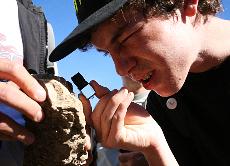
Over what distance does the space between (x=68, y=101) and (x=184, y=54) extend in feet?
4.82

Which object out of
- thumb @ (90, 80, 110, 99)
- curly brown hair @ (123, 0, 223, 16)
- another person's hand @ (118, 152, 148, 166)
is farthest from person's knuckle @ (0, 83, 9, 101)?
another person's hand @ (118, 152, 148, 166)

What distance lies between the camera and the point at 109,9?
7.68ft

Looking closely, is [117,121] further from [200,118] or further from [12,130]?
[200,118]

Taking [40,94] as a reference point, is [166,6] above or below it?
below

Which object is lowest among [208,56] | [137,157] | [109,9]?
[137,157]

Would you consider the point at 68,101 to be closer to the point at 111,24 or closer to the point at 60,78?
the point at 60,78

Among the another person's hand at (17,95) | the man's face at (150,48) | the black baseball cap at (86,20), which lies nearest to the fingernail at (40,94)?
the another person's hand at (17,95)

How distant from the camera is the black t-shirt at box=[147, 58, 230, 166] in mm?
2961

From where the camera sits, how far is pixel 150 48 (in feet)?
8.75

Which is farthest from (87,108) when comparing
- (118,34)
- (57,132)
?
(118,34)

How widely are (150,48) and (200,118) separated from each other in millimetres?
922

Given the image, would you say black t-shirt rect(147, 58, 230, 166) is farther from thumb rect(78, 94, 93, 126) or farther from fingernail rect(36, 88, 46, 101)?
fingernail rect(36, 88, 46, 101)

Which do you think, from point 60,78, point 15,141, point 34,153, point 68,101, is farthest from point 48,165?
point 60,78

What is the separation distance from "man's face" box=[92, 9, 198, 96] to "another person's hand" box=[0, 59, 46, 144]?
46.7 inches
